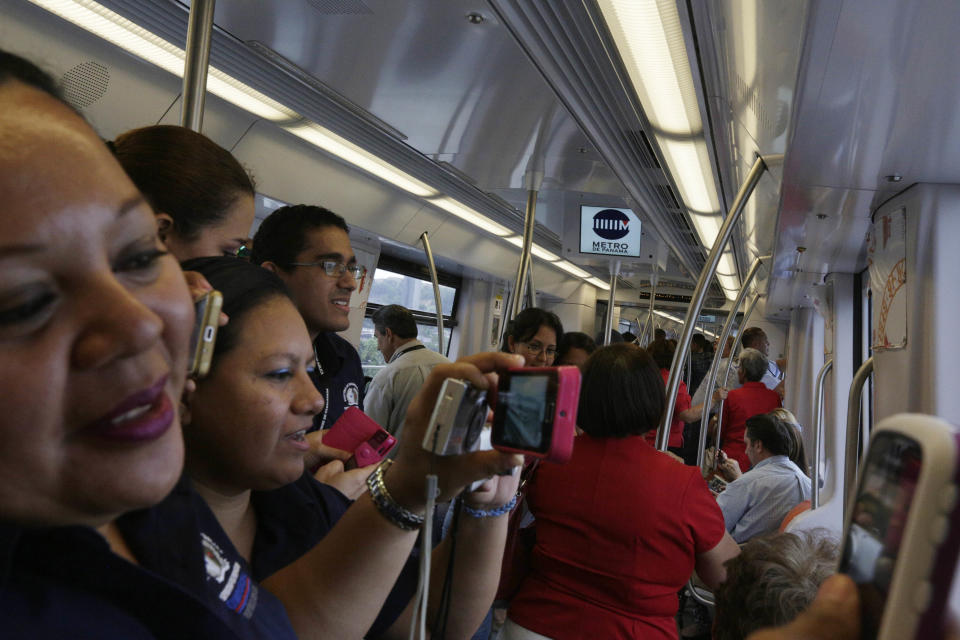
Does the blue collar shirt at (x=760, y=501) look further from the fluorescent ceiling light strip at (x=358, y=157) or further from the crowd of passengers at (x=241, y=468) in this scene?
the fluorescent ceiling light strip at (x=358, y=157)

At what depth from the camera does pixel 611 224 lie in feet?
19.8

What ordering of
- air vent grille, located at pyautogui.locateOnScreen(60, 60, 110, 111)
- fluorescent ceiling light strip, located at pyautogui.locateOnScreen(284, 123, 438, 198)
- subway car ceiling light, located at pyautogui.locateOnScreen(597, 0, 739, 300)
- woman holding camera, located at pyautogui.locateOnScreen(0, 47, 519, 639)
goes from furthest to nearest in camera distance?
fluorescent ceiling light strip, located at pyautogui.locateOnScreen(284, 123, 438, 198) → air vent grille, located at pyautogui.locateOnScreen(60, 60, 110, 111) → subway car ceiling light, located at pyautogui.locateOnScreen(597, 0, 739, 300) → woman holding camera, located at pyautogui.locateOnScreen(0, 47, 519, 639)

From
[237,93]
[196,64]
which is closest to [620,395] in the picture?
[196,64]

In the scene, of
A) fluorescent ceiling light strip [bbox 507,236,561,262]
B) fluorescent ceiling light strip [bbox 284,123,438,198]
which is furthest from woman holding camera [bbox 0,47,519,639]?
fluorescent ceiling light strip [bbox 507,236,561,262]

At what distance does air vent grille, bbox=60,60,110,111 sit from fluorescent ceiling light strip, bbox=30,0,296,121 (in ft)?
0.68

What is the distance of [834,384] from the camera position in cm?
496

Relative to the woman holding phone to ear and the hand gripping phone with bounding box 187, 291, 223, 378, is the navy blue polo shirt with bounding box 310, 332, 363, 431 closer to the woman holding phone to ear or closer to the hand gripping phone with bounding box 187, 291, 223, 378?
A: the woman holding phone to ear

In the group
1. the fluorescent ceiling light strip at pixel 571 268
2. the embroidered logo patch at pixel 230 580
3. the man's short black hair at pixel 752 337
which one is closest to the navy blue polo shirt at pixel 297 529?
the embroidered logo patch at pixel 230 580

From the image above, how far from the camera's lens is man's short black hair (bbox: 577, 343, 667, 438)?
2.09 meters

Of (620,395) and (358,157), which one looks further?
(358,157)

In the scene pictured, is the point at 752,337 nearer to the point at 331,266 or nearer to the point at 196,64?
the point at 331,266

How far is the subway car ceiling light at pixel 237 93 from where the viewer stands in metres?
2.97

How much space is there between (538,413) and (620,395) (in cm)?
117

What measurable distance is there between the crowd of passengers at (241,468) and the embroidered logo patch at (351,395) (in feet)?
0.05
